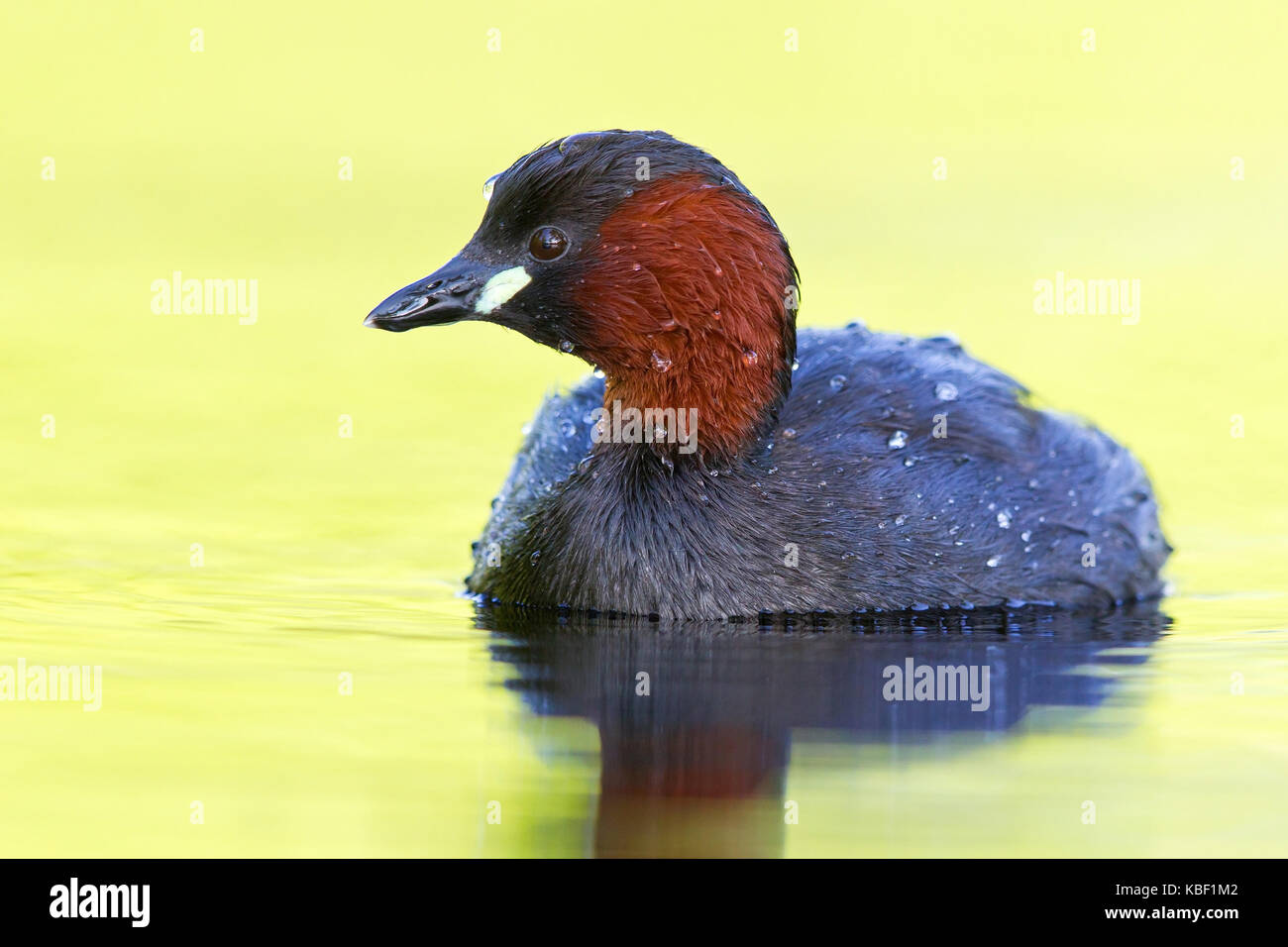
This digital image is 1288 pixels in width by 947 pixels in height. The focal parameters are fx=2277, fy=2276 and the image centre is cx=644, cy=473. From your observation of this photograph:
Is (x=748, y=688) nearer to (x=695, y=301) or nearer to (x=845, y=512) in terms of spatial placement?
(x=845, y=512)

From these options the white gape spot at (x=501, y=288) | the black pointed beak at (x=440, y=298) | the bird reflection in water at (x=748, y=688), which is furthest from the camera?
the white gape spot at (x=501, y=288)

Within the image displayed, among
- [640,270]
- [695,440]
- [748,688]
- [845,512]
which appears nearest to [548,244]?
[640,270]

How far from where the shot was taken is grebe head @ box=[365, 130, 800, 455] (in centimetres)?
1012

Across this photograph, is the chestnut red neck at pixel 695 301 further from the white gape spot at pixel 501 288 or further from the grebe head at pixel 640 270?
the white gape spot at pixel 501 288

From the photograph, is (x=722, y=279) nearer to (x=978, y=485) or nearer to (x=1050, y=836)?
(x=978, y=485)

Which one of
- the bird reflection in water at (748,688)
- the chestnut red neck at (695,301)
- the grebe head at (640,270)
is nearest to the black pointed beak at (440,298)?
the grebe head at (640,270)

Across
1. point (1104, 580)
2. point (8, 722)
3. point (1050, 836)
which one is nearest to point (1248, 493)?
point (1104, 580)

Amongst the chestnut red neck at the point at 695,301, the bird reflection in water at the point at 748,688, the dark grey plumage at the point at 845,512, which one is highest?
the chestnut red neck at the point at 695,301

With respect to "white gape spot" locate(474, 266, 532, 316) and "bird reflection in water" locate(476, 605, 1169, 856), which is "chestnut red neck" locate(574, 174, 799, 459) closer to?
"white gape spot" locate(474, 266, 532, 316)

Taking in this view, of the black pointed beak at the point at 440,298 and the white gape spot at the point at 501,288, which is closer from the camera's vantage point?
the black pointed beak at the point at 440,298

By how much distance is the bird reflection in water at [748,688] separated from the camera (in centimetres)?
723

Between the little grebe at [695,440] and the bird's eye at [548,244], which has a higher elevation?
the bird's eye at [548,244]

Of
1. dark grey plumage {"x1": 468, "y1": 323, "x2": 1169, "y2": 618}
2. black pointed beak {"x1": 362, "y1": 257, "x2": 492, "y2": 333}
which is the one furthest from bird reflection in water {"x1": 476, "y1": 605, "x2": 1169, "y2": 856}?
black pointed beak {"x1": 362, "y1": 257, "x2": 492, "y2": 333}
